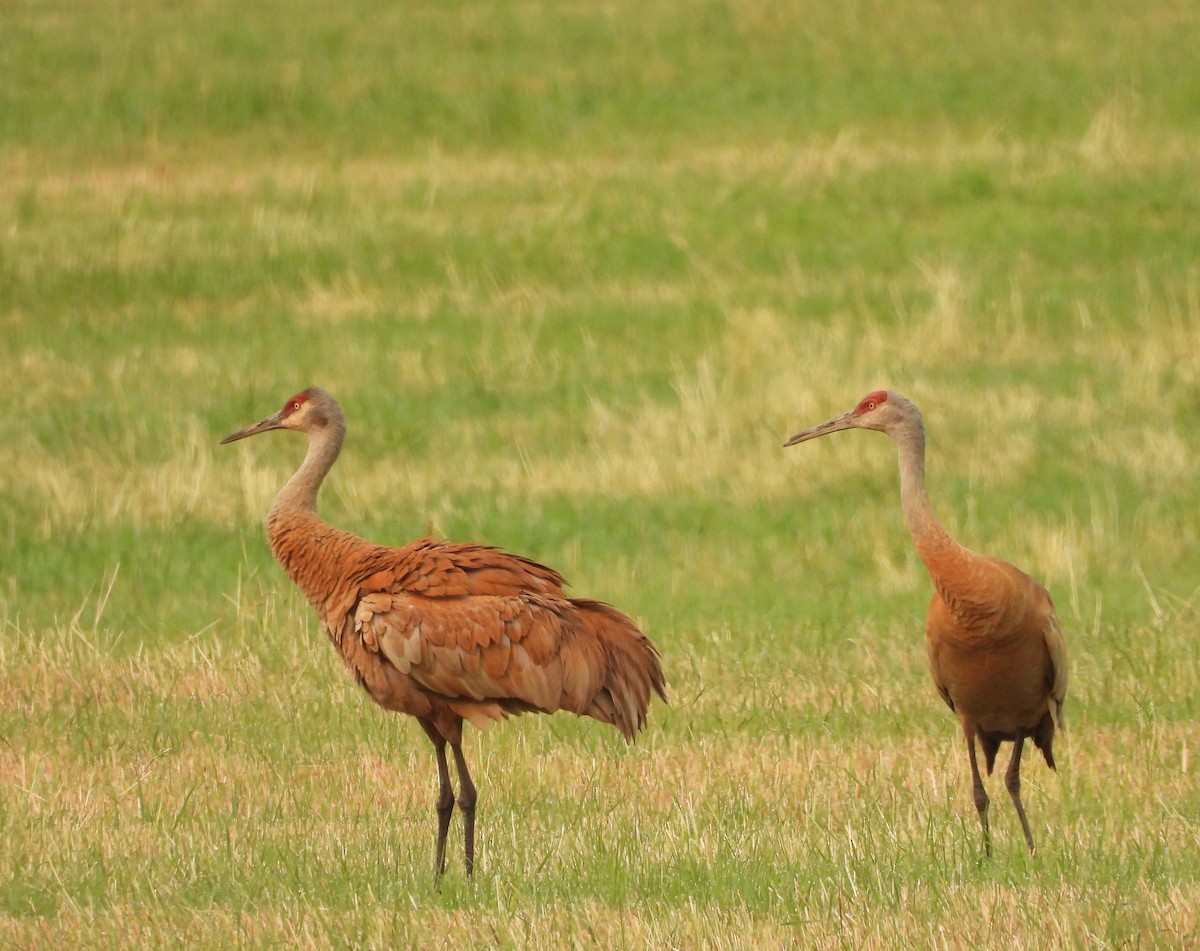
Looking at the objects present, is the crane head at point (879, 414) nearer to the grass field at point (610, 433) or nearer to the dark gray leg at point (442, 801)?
the grass field at point (610, 433)

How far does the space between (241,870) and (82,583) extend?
603 cm

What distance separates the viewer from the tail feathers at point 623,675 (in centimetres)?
705

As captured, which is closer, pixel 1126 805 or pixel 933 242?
pixel 1126 805

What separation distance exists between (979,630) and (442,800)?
1.95 meters

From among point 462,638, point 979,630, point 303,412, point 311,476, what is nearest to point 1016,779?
point 979,630

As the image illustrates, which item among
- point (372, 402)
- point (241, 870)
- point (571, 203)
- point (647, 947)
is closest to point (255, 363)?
point (372, 402)

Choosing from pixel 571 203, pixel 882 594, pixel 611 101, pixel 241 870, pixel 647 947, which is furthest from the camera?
pixel 611 101

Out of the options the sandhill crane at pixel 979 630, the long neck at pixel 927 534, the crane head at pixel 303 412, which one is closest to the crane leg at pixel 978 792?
the sandhill crane at pixel 979 630

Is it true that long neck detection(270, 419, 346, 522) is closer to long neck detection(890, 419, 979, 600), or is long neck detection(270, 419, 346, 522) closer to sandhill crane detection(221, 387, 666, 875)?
sandhill crane detection(221, 387, 666, 875)

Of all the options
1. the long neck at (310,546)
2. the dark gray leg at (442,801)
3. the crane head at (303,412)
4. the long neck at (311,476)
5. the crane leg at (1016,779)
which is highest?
the crane head at (303,412)

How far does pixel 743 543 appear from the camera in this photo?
41.5 feet

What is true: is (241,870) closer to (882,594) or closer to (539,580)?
(539,580)

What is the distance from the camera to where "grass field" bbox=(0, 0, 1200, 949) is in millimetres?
6344

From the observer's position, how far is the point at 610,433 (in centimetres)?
1516
